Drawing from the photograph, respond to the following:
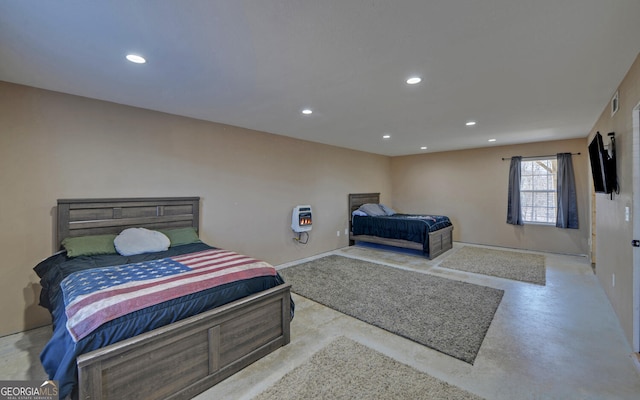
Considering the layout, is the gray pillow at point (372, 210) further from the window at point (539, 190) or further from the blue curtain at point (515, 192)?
the window at point (539, 190)

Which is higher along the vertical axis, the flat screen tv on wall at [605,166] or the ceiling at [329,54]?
the ceiling at [329,54]

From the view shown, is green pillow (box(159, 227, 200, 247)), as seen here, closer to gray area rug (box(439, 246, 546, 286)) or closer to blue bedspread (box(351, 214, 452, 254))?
blue bedspread (box(351, 214, 452, 254))

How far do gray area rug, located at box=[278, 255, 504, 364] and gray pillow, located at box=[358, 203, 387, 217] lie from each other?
188 cm

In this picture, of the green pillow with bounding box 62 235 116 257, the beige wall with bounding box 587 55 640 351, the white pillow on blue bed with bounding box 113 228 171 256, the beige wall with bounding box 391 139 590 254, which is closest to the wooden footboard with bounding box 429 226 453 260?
the beige wall with bounding box 391 139 590 254

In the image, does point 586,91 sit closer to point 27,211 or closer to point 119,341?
point 119,341

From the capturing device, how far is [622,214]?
263 centimetres

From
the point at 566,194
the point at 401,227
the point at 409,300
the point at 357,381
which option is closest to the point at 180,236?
the point at 357,381

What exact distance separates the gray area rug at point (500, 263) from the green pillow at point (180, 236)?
167 inches

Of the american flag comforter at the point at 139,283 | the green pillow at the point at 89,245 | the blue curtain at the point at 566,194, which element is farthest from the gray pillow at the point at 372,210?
the green pillow at the point at 89,245

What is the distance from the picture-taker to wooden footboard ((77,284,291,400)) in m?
1.54

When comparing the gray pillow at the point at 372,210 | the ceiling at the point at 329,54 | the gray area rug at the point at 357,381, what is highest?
the ceiling at the point at 329,54

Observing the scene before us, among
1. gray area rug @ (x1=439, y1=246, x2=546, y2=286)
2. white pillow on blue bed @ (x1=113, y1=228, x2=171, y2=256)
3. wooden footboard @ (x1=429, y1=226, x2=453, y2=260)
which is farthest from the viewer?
wooden footboard @ (x1=429, y1=226, x2=453, y2=260)

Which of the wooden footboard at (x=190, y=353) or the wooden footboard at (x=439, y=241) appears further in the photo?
the wooden footboard at (x=439, y=241)

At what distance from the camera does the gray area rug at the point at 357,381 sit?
1.86m
